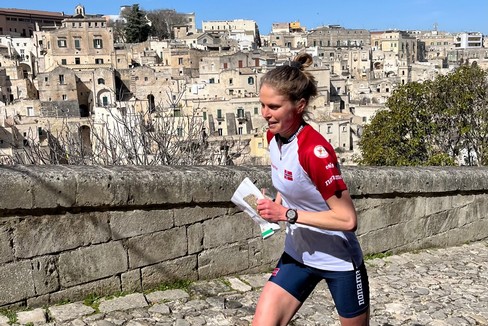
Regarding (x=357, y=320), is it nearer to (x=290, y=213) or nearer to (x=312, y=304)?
(x=290, y=213)

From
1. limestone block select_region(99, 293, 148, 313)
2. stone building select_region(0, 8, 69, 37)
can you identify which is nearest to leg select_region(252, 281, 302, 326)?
limestone block select_region(99, 293, 148, 313)

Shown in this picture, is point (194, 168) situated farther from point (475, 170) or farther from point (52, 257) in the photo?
point (475, 170)

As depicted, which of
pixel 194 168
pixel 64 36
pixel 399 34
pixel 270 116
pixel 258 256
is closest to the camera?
pixel 270 116

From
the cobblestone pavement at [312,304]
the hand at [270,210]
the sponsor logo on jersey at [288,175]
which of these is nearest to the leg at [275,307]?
the hand at [270,210]

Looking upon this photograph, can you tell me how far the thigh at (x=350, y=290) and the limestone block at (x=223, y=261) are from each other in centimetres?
198

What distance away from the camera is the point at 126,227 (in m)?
4.14

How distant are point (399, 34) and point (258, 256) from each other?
11294 centimetres

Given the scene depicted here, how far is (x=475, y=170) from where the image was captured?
642 centimetres

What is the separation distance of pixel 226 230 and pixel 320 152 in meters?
2.27

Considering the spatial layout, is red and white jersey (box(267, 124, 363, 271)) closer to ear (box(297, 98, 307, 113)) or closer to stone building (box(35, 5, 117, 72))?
ear (box(297, 98, 307, 113))

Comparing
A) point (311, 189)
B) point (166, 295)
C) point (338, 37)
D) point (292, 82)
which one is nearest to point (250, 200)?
point (311, 189)

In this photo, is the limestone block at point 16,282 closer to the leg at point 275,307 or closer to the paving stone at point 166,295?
the paving stone at point 166,295

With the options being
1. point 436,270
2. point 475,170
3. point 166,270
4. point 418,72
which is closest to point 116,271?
point 166,270

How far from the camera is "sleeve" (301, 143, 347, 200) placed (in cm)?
249
